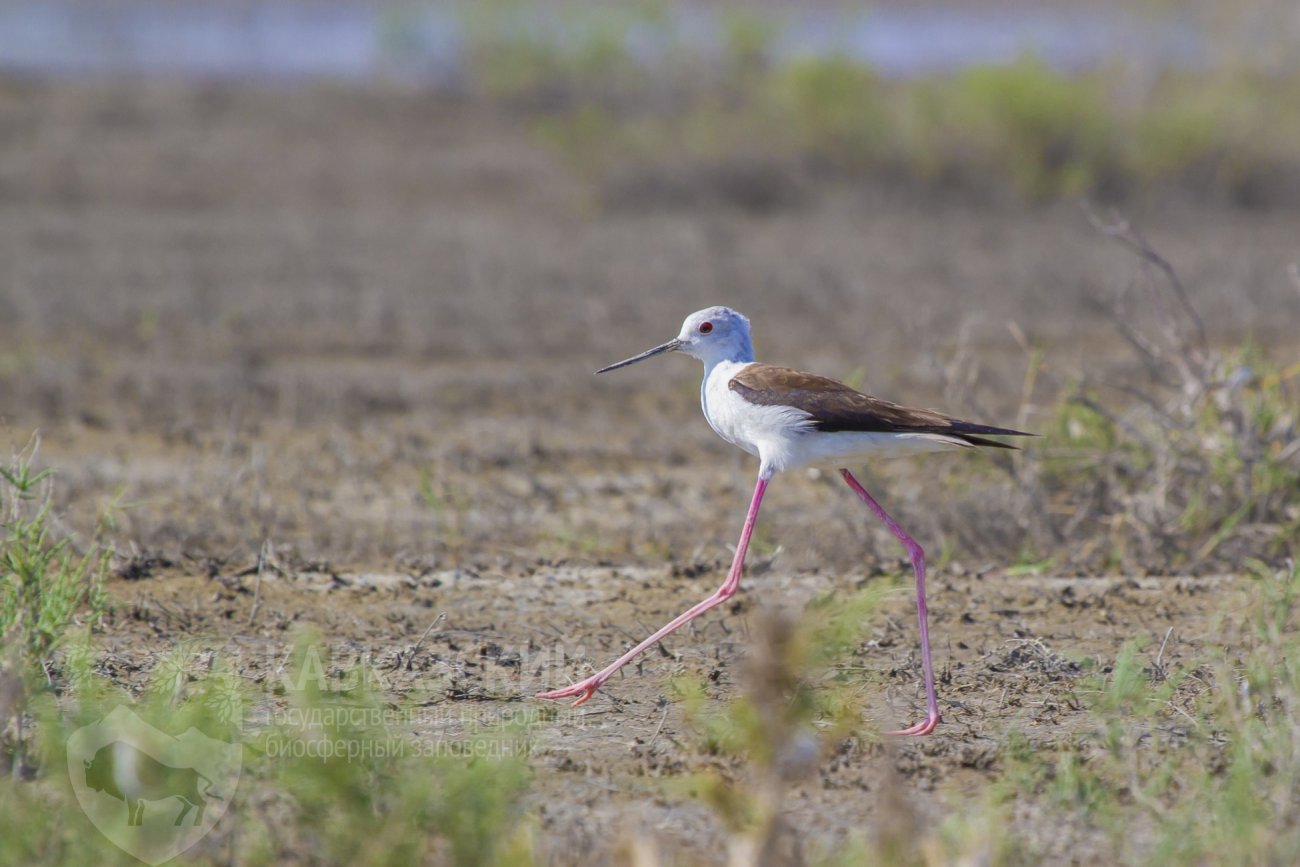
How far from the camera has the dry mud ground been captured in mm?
4496

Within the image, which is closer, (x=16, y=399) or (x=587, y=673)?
(x=587, y=673)

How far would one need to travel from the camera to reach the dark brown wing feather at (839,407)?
4188 mm

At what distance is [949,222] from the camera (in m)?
13.1

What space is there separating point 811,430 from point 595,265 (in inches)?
283

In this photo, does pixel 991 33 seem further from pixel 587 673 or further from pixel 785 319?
pixel 587 673

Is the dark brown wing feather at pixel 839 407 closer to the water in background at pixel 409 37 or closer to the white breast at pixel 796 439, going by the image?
the white breast at pixel 796 439

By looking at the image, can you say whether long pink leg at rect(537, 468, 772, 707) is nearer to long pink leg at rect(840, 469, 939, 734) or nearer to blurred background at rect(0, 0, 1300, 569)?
long pink leg at rect(840, 469, 939, 734)

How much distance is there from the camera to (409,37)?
19234mm

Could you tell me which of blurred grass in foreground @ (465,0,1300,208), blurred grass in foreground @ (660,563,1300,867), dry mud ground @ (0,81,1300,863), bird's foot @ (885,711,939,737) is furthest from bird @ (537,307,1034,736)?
blurred grass in foreground @ (465,0,1300,208)

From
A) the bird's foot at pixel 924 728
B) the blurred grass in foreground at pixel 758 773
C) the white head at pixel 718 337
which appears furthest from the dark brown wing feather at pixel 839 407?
the bird's foot at pixel 924 728

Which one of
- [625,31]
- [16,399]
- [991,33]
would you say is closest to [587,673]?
[16,399]

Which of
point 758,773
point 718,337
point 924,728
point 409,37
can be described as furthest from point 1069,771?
point 409,37

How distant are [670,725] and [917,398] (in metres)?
4.31

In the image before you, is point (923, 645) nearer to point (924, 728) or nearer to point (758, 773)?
point (924, 728)
